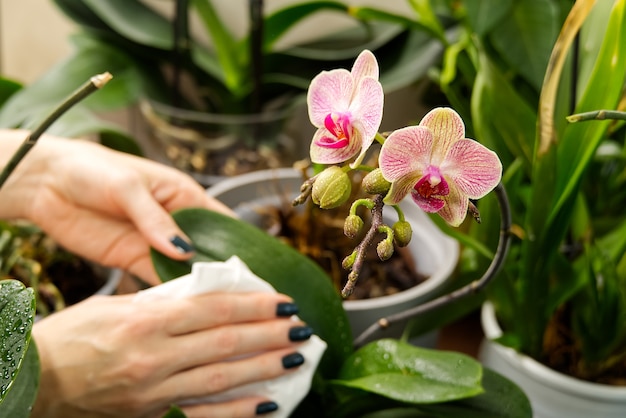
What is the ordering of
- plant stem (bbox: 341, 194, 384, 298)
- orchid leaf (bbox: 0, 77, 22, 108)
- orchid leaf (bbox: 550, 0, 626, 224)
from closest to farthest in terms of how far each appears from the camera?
1. plant stem (bbox: 341, 194, 384, 298)
2. orchid leaf (bbox: 550, 0, 626, 224)
3. orchid leaf (bbox: 0, 77, 22, 108)

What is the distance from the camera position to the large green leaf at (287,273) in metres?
0.54

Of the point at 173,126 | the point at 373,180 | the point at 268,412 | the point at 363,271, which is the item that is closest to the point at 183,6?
the point at 173,126

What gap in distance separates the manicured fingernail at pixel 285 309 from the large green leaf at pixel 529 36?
328 millimetres

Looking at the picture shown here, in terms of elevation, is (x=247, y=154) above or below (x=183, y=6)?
below

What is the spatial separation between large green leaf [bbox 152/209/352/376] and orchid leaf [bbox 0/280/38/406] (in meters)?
0.22

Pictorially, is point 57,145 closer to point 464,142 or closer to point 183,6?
point 183,6

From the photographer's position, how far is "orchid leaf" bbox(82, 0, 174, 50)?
894 millimetres

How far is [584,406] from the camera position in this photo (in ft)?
1.89

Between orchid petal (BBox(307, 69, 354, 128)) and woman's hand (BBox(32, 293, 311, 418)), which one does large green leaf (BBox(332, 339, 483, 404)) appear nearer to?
woman's hand (BBox(32, 293, 311, 418))

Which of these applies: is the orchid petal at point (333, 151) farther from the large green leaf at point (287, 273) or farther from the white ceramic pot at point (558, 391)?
the white ceramic pot at point (558, 391)

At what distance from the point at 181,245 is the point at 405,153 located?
32 centimetres

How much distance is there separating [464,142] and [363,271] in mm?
451

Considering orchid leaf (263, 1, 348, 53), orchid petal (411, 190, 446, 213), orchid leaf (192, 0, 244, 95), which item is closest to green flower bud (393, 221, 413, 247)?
orchid petal (411, 190, 446, 213)

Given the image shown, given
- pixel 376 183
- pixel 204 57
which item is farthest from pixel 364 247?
pixel 204 57
